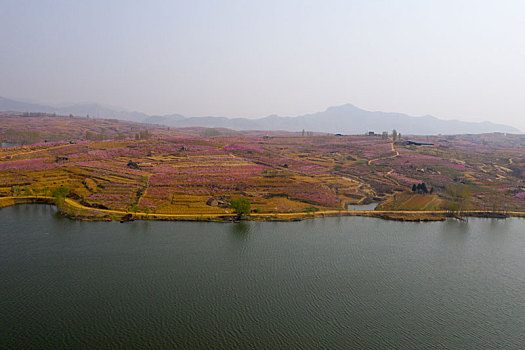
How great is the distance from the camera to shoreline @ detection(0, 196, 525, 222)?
54.6m

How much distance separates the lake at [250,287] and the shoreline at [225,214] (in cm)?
258

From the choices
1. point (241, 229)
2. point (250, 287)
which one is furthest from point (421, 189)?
point (250, 287)

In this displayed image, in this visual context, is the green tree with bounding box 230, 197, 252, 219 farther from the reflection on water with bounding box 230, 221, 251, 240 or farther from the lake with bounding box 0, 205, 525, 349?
the lake with bounding box 0, 205, 525, 349

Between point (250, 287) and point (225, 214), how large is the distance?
24.8 meters

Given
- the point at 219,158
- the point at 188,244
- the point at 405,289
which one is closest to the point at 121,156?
the point at 219,158

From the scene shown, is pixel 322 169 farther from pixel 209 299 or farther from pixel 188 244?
pixel 209 299

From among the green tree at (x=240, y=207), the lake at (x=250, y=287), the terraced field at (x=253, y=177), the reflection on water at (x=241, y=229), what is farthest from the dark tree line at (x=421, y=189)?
the reflection on water at (x=241, y=229)

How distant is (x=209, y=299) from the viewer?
31.7m

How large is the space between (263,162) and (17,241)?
72024mm

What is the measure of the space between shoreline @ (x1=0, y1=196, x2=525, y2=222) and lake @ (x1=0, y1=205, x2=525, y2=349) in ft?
8.46

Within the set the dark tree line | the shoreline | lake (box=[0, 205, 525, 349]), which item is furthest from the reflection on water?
the dark tree line

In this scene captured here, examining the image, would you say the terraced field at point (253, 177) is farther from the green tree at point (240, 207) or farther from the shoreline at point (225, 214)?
the green tree at point (240, 207)

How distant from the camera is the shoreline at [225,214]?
5462 cm

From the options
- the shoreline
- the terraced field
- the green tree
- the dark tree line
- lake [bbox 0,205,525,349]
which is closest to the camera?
lake [bbox 0,205,525,349]
